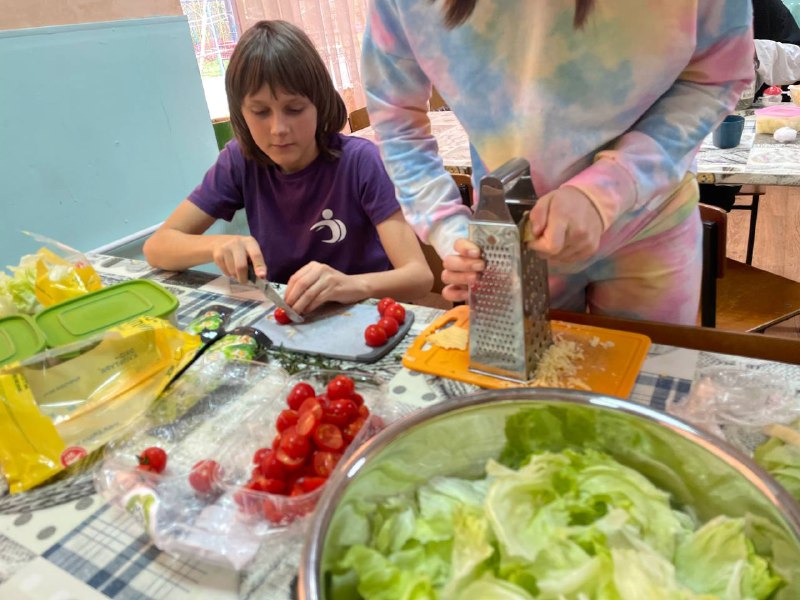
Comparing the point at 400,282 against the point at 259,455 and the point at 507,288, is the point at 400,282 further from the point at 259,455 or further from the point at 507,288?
the point at 259,455

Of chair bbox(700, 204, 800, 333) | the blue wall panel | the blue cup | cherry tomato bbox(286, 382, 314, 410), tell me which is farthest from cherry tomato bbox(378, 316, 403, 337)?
the blue cup

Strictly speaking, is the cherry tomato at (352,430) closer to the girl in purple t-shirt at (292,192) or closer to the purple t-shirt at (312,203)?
the girl in purple t-shirt at (292,192)

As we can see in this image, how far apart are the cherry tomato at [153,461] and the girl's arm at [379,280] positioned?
0.48 m

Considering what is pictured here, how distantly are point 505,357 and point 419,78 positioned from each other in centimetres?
51

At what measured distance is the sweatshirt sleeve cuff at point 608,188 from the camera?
811 mm

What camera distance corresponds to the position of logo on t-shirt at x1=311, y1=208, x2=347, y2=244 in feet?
5.40

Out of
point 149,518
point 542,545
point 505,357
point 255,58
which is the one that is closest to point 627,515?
point 542,545

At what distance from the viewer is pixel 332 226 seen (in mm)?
1652

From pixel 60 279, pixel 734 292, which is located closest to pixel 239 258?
pixel 60 279

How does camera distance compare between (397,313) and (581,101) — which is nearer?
(581,101)

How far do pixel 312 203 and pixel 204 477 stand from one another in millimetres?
1058

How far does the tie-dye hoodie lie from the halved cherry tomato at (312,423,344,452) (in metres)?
0.42

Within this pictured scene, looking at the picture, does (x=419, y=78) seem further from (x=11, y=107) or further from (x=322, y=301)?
(x=11, y=107)

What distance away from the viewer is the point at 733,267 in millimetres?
2002
